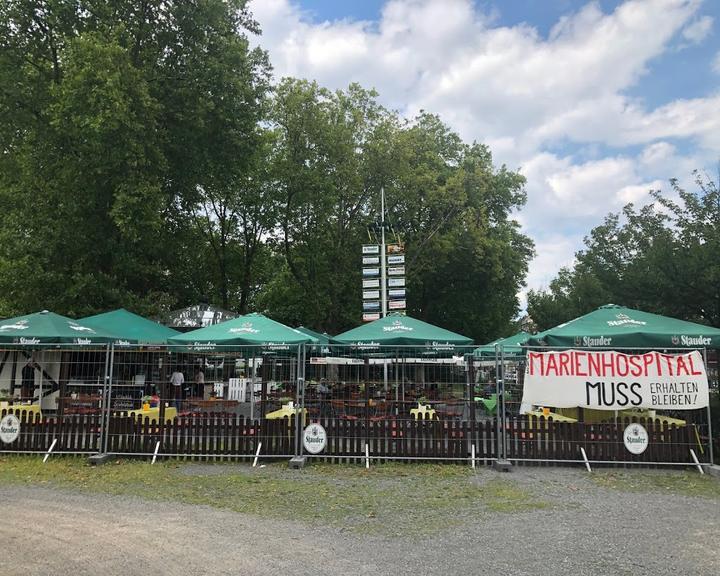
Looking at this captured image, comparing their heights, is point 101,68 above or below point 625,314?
above

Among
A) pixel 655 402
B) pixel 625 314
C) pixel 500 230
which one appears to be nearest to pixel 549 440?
pixel 655 402

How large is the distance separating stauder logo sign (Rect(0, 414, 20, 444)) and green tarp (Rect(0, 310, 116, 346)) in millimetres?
1490

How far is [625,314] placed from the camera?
450 inches

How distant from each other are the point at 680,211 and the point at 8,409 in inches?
851

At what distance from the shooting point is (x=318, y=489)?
8.41 metres

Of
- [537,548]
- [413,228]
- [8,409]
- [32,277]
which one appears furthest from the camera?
[413,228]

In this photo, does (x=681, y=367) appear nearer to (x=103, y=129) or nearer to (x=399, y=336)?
(x=399, y=336)

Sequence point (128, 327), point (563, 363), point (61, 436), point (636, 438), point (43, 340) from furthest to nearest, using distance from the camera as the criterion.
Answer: point (128, 327) < point (43, 340) < point (61, 436) < point (563, 363) < point (636, 438)

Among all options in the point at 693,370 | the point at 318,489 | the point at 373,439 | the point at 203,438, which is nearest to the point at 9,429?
the point at 203,438

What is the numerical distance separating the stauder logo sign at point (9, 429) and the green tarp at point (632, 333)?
1051 cm

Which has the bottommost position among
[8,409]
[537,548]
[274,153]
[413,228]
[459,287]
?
[537,548]

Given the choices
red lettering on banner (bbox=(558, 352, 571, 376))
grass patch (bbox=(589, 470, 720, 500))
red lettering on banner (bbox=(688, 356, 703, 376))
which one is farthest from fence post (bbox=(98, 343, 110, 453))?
red lettering on banner (bbox=(688, 356, 703, 376))

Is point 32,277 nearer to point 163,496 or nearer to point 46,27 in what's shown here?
point 46,27

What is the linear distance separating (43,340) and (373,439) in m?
7.05
